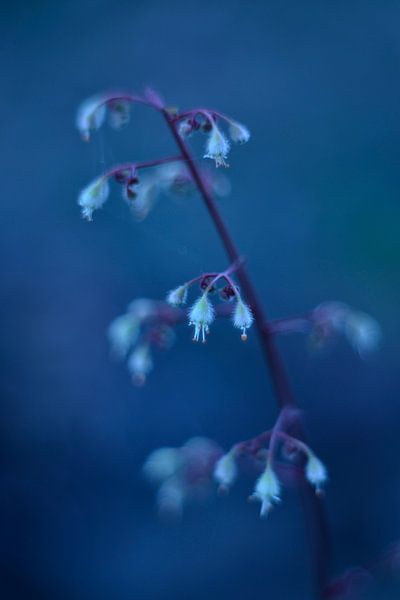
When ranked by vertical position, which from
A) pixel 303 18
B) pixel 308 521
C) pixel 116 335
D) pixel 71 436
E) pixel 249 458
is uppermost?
pixel 303 18

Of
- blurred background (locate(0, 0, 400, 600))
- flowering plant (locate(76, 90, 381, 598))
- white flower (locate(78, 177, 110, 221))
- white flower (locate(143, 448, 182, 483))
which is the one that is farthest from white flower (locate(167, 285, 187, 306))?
blurred background (locate(0, 0, 400, 600))

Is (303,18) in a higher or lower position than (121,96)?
higher

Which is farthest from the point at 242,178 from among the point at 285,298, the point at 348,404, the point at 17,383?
the point at 17,383

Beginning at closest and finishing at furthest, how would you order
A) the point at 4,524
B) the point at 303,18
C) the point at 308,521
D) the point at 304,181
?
1. the point at 308,521
2. the point at 4,524
3. the point at 304,181
4. the point at 303,18

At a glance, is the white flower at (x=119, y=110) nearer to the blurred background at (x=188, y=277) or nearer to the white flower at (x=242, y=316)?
the white flower at (x=242, y=316)

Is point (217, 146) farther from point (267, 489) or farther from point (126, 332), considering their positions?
point (267, 489)

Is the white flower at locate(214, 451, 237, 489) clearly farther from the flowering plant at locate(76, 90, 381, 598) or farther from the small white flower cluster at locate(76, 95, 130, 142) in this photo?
the small white flower cluster at locate(76, 95, 130, 142)

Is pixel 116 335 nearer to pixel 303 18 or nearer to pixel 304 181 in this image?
pixel 304 181

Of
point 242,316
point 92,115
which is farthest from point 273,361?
point 92,115
